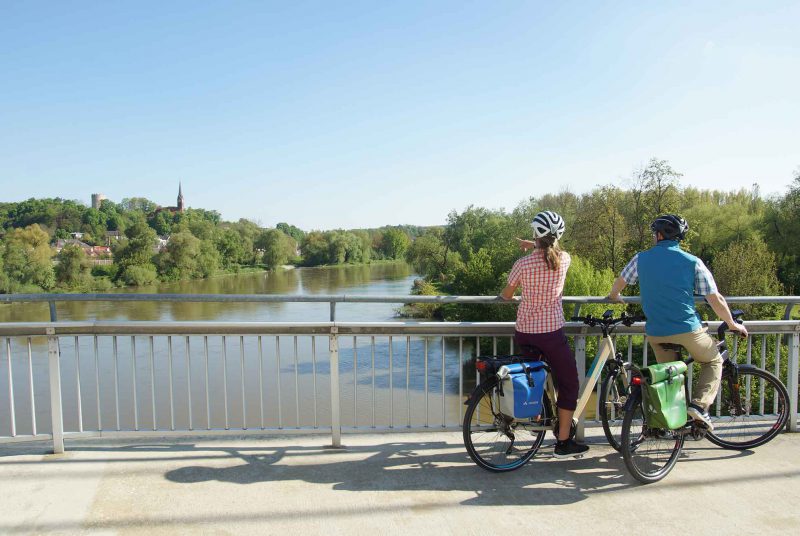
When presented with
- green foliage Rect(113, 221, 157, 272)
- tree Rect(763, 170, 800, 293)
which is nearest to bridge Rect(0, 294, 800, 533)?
tree Rect(763, 170, 800, 293)

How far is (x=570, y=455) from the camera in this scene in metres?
3.82

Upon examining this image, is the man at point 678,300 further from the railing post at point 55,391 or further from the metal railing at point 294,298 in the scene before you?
the railing post at point 55,391

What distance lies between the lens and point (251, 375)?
20203mm

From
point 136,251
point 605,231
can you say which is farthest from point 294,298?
point 136,251

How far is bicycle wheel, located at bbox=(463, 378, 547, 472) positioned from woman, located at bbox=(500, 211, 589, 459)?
216 millimetres

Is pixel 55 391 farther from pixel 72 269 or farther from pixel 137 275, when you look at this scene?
pixel 137 275

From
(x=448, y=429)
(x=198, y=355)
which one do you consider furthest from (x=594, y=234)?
(x=448, y=429)

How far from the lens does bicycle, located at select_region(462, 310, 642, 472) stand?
3520 mm

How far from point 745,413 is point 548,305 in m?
1.86

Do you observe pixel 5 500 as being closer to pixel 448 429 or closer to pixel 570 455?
pixel 448 429

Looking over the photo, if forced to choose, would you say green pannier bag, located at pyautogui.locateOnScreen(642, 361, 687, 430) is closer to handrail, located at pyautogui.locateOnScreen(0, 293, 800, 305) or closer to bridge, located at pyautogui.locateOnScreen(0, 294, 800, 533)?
bridge, located at pyautogui.locateOnScreen(0, 294, 800, 533)

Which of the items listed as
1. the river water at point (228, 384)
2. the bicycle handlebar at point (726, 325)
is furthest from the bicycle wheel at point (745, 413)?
the river water at point (228, 384)

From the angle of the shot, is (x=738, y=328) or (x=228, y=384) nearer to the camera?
(x=738, y=328)

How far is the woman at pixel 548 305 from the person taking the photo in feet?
11.5
